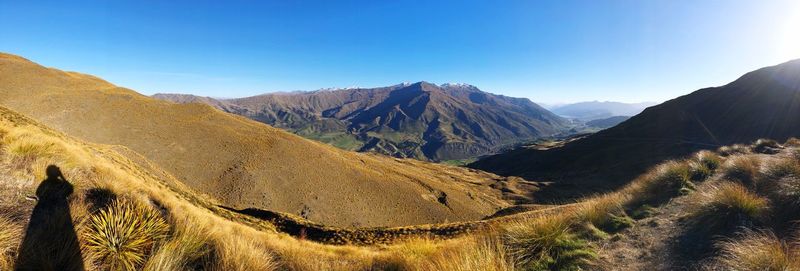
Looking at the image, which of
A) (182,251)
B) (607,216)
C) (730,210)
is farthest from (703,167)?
(182,251)

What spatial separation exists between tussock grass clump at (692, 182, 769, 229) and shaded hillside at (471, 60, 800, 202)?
6141cm

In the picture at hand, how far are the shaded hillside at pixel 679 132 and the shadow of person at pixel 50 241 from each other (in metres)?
69.2

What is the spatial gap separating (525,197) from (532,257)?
61.1 meters

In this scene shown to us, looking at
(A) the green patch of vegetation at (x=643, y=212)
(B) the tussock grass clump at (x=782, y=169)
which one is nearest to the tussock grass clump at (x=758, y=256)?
(A) the green patch of vegetation at (x=643, y=212)

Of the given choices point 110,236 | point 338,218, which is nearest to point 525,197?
point 338,218

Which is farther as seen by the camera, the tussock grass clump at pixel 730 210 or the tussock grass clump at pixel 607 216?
the tussock grass clump at pixel 607 216

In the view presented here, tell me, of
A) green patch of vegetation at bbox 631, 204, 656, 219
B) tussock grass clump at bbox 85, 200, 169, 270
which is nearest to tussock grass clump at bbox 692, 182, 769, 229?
green patch of vegetation at bbox 631, 204, 656, 219

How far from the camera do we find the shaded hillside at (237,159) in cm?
3822

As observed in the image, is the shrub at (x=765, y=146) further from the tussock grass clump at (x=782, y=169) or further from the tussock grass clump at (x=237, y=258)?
the tussock grass clump at (x=237, y=258)

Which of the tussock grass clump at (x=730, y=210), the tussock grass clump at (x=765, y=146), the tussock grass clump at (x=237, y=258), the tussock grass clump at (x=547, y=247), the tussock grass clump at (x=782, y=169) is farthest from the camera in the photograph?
the tussock grass clump at (x=765, y=146)

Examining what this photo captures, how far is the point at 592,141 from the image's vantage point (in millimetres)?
116500

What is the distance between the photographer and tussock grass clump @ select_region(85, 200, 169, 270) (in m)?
4.79

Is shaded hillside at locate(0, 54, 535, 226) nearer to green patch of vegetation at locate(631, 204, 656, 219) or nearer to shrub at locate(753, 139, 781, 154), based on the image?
shrub at locate(753, 139, 781, 154)

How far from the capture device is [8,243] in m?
4.47
